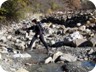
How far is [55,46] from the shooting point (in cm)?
1053

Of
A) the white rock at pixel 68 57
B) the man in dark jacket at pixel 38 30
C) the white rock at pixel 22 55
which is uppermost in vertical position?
the man in dark jacket at pixel 38 30

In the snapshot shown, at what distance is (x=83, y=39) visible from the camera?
1054 cm

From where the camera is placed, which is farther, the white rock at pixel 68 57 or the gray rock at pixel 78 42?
the gray rock at pixel 78 42

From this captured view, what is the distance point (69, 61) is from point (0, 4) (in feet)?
3.02

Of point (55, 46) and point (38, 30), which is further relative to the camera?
point (55, 46)

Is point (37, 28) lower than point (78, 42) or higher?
higher

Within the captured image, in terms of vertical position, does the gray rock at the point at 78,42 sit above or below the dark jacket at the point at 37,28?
below

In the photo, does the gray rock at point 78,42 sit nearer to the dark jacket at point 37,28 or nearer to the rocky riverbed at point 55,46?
Answer: the rocky riverbed at point 55,46

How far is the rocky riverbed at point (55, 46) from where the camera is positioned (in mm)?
10320

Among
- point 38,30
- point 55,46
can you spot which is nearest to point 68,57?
point 55,46

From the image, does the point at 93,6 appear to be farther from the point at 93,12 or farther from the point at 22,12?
the point at 22,12

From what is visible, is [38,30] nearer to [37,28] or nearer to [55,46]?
[37,28]

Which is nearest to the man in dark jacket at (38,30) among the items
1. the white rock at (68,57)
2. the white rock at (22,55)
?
the white rock at (22,55)

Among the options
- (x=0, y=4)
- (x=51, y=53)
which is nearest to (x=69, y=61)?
(x=51, y=53)
